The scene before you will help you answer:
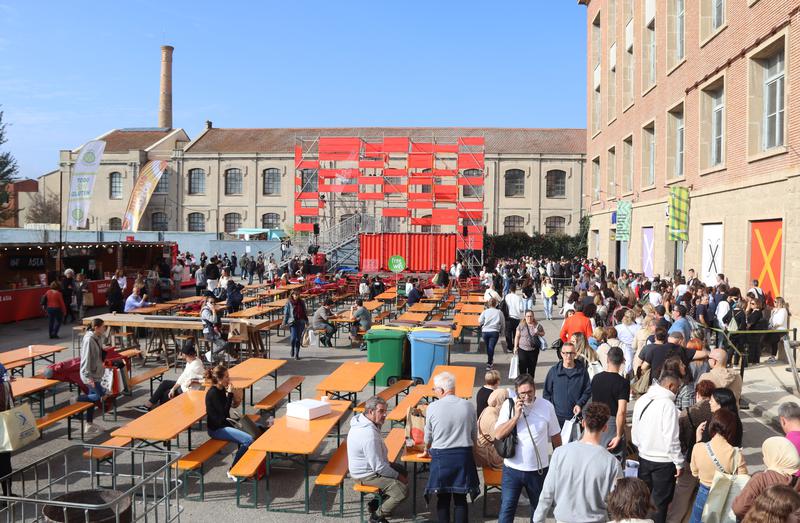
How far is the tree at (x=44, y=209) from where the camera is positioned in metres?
59.3

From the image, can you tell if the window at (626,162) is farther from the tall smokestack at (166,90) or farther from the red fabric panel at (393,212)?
the tall smokestack at (166,90)

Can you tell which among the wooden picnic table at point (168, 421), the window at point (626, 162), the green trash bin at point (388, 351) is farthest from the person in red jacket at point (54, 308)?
the window at point (626, 162)

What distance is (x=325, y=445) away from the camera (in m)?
8.89

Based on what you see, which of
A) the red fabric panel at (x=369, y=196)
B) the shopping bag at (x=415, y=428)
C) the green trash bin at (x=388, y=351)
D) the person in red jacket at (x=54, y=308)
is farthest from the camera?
the red fabric panel at (x=369, y=196)

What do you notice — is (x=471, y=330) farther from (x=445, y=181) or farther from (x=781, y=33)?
(x=445, y=181)

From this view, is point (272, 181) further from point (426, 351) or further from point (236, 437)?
point (236, 437)

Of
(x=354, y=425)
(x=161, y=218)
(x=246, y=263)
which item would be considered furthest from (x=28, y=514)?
(x=161, y=218)

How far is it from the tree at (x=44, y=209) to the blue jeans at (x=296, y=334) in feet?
176

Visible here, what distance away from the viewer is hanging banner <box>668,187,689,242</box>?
20.2 meters

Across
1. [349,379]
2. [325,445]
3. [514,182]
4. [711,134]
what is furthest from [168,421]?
[514,182]

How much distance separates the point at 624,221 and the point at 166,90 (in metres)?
52.8

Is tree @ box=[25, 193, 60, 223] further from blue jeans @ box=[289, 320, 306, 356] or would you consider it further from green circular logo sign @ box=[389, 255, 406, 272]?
blue jeans @ box=[289, 320, 306, 356]

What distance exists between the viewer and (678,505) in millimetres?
6074

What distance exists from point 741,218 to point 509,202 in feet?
120
